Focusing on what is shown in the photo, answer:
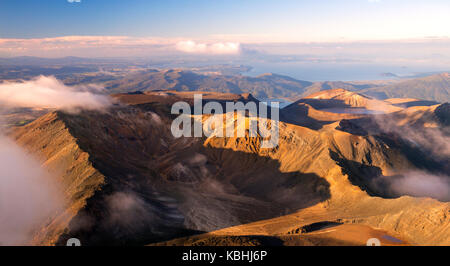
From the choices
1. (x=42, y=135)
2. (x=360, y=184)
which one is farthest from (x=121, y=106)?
(x=360, y=184)

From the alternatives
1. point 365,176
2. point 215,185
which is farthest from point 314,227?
point 365,176

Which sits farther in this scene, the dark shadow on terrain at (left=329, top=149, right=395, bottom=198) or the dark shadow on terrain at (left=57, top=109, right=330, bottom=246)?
the dark shadow on terrain at (left=329, top=149, right=395, bottom=198)

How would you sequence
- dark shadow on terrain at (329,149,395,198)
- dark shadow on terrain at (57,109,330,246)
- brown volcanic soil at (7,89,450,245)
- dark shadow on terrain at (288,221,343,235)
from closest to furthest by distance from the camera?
1. brown volcanic soil at (7,89,450,245)
2. dark shadow on terrain at (57,109,330,246)
3. dark shadow on terrain at (288,221,343,235)
4. dark shadow on terrain at (329,149,395,198)

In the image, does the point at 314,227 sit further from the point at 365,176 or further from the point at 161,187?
the point at 161,187

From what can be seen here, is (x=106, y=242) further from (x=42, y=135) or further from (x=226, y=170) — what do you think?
(x=42, y=135)

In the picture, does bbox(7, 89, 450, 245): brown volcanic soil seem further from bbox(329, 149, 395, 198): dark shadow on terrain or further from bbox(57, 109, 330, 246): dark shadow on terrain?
bbox(329, 149, 395, 198): dark shadow on terrain

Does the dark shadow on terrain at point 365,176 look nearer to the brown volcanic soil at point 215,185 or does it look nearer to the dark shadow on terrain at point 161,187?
the brown volcanic soil at point 215,185

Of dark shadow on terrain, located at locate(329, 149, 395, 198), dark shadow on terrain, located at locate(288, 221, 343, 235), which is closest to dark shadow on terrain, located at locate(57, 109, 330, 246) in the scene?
dark shadow on terrain, located at locate(329, 149, 395, 198)

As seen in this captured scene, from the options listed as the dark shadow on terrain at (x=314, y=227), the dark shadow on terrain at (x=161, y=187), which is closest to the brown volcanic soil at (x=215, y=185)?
the dark shadow on terrain at (x=161, y=187)
